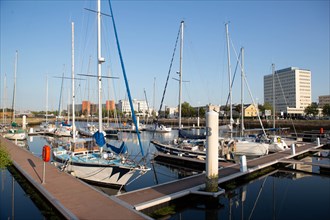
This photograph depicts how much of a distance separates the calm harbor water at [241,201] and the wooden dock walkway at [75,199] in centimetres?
88

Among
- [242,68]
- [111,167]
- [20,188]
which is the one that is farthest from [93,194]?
[242,68]

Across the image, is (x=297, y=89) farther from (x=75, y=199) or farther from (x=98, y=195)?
(x=75, y=199)

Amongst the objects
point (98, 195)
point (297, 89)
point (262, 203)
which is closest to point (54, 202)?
point (98, 195)

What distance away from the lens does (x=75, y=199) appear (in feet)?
36.5

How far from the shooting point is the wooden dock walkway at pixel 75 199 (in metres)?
9.45

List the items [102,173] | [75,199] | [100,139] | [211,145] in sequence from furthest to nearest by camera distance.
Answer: [100,139], [102,173], [211,145], [75,199]

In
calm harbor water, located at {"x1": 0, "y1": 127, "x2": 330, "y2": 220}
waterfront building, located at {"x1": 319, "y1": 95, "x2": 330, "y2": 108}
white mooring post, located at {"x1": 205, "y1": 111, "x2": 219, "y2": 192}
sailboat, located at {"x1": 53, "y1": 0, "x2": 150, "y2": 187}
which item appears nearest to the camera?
calm harbor water, located at {"x1": 0, "y1": 127, "x2": 330, "y2": 220}

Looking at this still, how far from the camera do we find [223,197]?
1510 centimetres

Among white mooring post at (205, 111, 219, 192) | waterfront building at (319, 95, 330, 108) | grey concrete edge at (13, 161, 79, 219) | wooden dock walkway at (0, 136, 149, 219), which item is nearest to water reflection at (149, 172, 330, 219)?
white mooring post at (205, 111, 219, 192)

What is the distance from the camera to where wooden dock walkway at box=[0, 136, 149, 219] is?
31.0ft

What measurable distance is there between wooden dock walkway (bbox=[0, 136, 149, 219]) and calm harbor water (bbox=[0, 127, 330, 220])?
2.90 feet

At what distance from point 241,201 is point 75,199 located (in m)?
9.40

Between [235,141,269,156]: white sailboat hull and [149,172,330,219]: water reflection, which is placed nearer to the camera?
[149,172,330,219]: water reflection

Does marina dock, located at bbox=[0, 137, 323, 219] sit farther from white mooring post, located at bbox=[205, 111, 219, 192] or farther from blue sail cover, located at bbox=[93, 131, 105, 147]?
blue sail cover, located at bbox=[93, 131, 105, 147]
